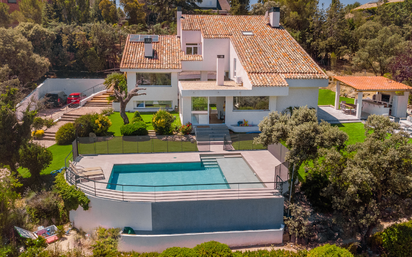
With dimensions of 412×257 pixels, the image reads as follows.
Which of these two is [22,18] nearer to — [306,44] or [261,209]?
[306,44]

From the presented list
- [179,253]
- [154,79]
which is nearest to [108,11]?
[154,79]

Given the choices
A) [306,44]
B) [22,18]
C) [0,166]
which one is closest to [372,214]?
[0,166]

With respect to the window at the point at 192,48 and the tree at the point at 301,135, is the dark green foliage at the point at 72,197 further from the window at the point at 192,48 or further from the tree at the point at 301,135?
the window at the point at 192,48

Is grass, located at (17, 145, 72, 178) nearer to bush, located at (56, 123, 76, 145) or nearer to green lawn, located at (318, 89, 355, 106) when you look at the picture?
bush, located at (56, 123, 76, 145)

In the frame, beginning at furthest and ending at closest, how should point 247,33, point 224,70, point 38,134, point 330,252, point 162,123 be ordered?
1. point 224,70
2. point 247,33
3. point 38,134
4. point 162,123
5. point 330,252

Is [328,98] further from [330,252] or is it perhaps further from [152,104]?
[330,252]

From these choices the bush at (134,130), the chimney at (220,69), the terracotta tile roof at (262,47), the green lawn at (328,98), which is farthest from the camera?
the green lawn at (328,98)

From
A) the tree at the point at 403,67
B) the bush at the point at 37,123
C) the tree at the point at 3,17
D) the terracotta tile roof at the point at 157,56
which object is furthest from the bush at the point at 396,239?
the tree at the point at 3,17
